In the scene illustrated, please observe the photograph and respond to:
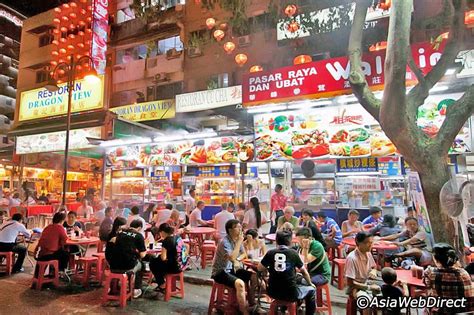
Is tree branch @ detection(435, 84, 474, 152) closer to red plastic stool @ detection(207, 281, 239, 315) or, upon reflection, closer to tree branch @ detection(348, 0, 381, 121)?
tree branch @ detection(348, 0, 381, 121)

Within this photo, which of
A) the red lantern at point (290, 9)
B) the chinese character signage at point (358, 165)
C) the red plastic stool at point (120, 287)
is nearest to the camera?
the red plastic stool at point (120, 287)

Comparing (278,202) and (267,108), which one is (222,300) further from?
(267,108)

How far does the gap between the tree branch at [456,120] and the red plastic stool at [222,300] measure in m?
3.88

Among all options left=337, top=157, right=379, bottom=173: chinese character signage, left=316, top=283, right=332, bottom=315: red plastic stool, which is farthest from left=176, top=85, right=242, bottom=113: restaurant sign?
left=316, top=283, right=332, bottom=315: red plastic stool

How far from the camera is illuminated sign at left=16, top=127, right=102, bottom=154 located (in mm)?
14586

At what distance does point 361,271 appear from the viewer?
420 cm

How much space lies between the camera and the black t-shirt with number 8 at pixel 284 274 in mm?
4242

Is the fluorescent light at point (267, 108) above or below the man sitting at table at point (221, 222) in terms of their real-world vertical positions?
above

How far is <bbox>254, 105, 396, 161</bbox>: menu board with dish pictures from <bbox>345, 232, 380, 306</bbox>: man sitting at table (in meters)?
4.70

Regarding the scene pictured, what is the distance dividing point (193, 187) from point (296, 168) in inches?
157

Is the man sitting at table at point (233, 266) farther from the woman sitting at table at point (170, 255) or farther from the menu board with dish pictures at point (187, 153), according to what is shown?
the menu board with dish pictures at point (187, 153)

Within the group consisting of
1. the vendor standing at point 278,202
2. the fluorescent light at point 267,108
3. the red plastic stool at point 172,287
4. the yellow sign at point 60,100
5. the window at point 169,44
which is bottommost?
the red plastic stool at point 172,287

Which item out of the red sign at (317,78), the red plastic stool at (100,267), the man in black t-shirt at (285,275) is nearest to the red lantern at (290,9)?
the red sign at (317,78)

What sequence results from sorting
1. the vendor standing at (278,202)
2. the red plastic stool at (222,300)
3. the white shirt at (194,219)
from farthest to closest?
1. the vendor standing at (278,202)
2. the white shirt at (194,219)
3. the red plastic stool at (222,300)
